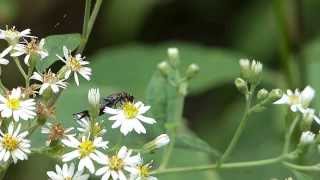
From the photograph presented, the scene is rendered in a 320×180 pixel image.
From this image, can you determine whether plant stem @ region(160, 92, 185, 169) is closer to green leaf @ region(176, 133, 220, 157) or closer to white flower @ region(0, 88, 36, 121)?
green leaf @ region(176, 133, 220, 157)

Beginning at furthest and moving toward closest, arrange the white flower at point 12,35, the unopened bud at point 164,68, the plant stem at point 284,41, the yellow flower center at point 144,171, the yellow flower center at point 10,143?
the plant stem at point 284,41, the unopened bud at point 164,68, the white flower at point 12,35, the yellow flower center at point 144,171, the yellow flower center at point 10,143

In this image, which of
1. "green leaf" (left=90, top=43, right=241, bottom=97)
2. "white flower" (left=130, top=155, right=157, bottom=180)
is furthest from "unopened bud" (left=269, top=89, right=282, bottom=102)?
"green leaf" (left=90, top=43, right=241, bottom=97)

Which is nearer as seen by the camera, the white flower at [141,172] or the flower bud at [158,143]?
the white flower at [141,172]

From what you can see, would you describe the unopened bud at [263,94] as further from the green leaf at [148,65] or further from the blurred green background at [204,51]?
the green leaf at [148,65]

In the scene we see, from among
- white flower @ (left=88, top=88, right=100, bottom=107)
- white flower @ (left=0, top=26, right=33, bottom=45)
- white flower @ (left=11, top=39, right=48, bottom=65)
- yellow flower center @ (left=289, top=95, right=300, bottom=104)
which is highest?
white flower @ (left=0, top=26, right=33, bottom=45)

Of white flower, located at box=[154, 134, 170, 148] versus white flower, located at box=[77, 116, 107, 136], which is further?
white flower, located at box=[154, 134, 170, 148]

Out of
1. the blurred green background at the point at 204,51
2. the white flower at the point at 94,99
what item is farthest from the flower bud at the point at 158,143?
the blurred green background at the point at 204,51
